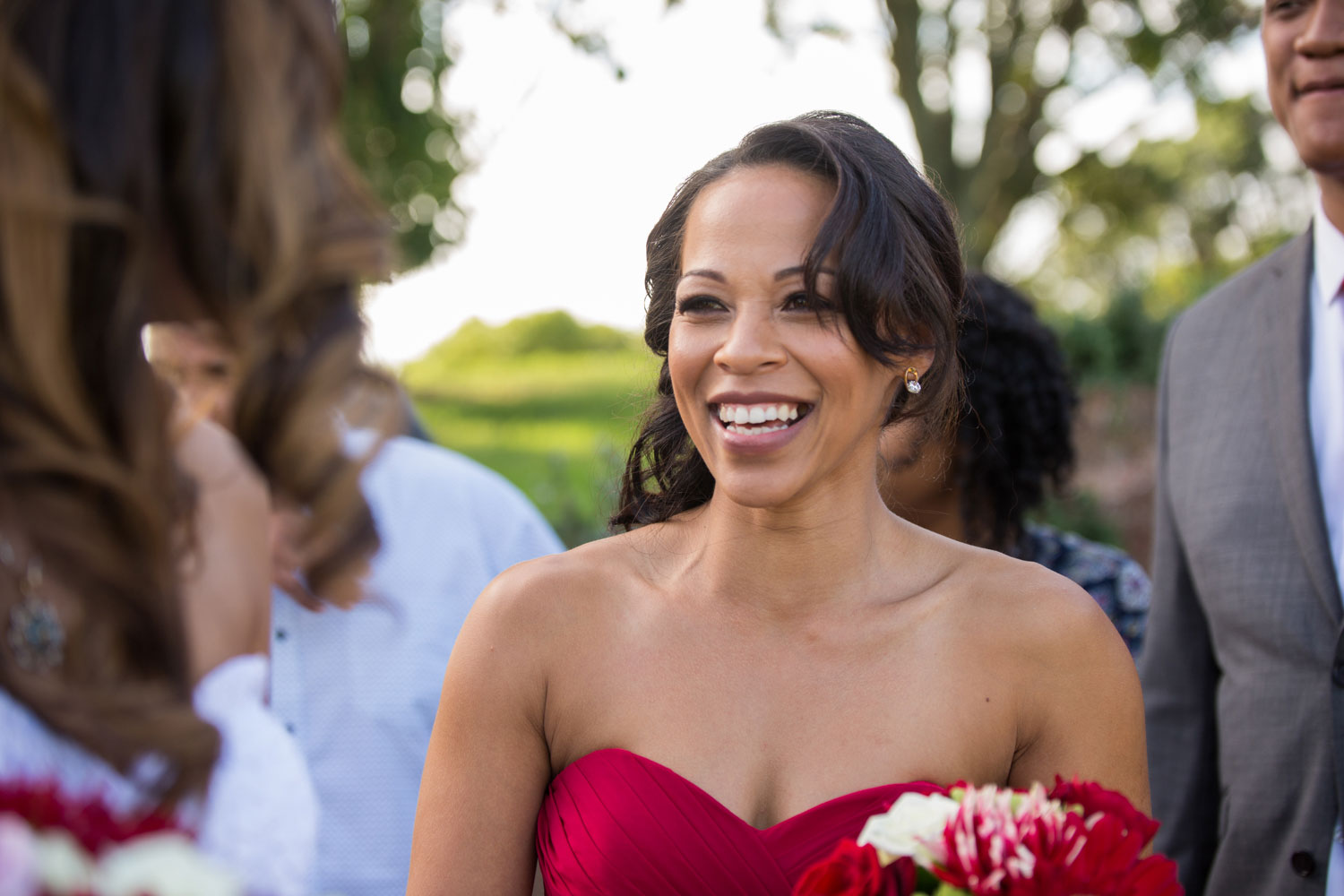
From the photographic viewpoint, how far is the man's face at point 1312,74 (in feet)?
10.7

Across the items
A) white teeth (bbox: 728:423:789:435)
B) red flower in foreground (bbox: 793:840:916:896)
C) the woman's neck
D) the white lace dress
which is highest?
white teeth (bbox: 728:423:789:435)

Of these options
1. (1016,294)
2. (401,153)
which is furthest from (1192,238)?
(1016,294)

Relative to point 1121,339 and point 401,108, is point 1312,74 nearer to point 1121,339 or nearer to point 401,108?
point 1121,339

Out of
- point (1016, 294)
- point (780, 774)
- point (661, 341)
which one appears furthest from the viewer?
point (1016, 294)

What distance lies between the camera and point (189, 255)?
142 centimetres

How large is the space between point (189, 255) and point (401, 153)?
793cm

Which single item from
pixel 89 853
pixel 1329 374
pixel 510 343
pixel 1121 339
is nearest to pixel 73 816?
pixel 89 853

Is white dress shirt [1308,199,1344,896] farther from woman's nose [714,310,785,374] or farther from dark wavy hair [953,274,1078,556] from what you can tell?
woman's nose [714,310,785,374]

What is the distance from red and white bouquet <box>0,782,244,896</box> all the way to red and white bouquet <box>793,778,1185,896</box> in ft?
3.21

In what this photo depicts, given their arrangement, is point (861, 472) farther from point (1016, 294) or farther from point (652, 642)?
point (1016, 294)

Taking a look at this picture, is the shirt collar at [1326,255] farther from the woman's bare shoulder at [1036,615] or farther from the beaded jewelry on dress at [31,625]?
the beaded jewelry on dress at [31,625]

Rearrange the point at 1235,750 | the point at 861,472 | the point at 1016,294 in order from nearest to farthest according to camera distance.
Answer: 1. the point at 861,472
2. the point at 1235,750
3. the point at 1016,294

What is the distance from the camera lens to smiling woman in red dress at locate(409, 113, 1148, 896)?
250 centimetres

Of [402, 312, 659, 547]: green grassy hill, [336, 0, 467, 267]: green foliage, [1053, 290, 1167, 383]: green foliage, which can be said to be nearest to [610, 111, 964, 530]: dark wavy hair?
[336, 0, 467, 267]: green foliage
